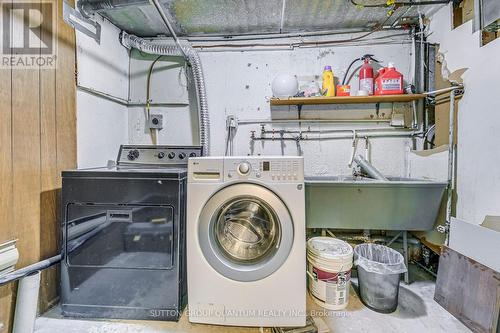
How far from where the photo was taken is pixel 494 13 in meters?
1.45

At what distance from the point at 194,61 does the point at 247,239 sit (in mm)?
1690

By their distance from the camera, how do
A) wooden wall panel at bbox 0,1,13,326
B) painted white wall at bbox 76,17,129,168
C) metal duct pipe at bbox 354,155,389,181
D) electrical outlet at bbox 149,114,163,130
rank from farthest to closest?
electrical outlet at bbox 149,114,163,130
metal duct pipe at bbox 354,155,389,181
painted white wall at bbox 76,17,129,168
wooden wall panel at bbox 0,1,13,326

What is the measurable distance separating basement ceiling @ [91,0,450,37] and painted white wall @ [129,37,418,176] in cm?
20

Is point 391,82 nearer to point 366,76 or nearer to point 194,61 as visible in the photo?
point 366,76

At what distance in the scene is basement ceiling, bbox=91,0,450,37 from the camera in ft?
6.44

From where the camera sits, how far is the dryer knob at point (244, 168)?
4.55 feet

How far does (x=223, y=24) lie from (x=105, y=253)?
2.14 m

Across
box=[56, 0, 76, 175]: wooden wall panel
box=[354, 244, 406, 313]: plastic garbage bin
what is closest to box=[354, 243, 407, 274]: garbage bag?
box=[354, 244, 406, 313]: plastic garbage bin

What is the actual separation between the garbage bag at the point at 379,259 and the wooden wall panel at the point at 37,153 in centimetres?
208

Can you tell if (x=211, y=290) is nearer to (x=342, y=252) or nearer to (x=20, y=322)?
(x=342, y=252)

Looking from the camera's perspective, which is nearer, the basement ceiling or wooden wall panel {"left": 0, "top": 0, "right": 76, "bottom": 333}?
wooden wall panel {"left": 0, "top": 0, "right": 76, "bottom": 333}

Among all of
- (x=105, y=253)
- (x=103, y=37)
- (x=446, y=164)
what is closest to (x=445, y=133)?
(x=446, y=164)

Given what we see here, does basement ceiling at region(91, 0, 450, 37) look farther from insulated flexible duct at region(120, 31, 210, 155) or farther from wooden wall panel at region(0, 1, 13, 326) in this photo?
wooden wall panel at region(0, 1, 13, 326)

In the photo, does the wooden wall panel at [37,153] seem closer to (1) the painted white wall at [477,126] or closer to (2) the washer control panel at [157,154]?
(2) the washer control panel at [157,154]
